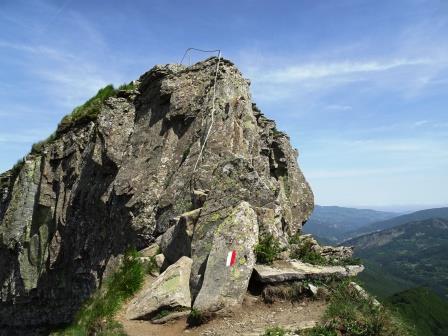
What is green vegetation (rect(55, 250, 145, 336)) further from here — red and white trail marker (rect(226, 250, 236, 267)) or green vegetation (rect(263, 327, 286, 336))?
green vegetation (rect(263, 327, 286, 336))

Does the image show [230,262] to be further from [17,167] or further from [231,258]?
[17,167]

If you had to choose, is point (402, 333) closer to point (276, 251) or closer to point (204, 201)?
point (276, 251)

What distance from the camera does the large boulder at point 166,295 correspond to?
1464 cm

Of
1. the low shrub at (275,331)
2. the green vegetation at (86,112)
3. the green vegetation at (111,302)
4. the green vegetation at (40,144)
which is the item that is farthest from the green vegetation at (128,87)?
the low shrub at (275,331)

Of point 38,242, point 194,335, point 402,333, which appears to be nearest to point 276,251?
point 194,335

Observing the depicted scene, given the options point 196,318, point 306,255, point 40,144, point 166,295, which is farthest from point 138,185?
point 40,144

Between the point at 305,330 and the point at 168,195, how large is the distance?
1403cm

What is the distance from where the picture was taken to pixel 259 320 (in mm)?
13000

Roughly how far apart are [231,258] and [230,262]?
0.54ft

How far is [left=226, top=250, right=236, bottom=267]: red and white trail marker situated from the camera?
14555 millimetres

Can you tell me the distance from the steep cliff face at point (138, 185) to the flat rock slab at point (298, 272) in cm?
215

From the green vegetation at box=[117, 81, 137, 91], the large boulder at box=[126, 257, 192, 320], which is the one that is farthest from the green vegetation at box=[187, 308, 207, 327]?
the green vegetation at box=[117, 81, 137, 91]

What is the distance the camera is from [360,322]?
11211mm

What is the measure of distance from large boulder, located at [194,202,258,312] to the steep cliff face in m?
0.65
